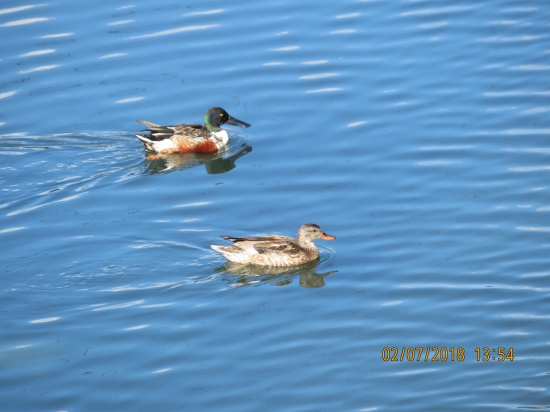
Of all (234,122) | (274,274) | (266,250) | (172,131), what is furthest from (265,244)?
(234,122)

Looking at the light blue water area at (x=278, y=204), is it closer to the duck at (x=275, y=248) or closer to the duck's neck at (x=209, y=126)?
the duck at (x=275, y=248)

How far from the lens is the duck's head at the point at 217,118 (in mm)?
15281

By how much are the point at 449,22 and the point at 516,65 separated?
2.19 m

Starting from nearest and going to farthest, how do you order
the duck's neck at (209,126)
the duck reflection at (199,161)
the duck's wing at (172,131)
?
the duck reflection at (199,161), the duck's wing at (172,131), the duck's neck at (209,126)

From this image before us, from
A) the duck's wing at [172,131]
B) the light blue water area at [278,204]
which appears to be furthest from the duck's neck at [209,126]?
the light blue water area at [278,204]

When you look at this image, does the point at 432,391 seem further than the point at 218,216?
No

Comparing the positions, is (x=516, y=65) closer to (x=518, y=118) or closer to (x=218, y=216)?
(x=518, y=118)

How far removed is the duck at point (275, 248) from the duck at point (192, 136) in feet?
12.2

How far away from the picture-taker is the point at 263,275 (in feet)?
37.3

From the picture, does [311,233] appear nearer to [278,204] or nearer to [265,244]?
[265,244]

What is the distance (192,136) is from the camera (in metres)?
15.1

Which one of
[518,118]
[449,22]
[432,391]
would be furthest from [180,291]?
[449,22]

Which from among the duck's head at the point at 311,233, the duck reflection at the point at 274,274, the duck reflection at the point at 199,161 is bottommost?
the duck reflection at the point at 274,274

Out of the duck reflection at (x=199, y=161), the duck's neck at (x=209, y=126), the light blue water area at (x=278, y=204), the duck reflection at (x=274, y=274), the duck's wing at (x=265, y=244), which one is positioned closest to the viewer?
the light blue water area at (x=278, y=204)
